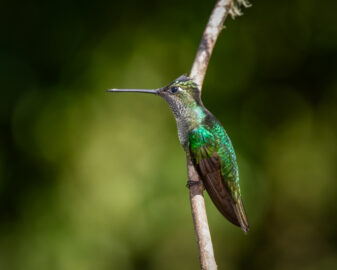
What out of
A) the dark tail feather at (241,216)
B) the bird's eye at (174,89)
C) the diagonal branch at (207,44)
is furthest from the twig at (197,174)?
the dark tail feather at (241,216)

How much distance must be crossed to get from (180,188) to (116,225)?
62 centimetres

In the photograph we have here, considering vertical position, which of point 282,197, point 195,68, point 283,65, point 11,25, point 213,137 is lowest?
point 282,197

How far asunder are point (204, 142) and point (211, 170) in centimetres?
16

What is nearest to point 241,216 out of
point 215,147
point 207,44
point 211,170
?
point 211,170

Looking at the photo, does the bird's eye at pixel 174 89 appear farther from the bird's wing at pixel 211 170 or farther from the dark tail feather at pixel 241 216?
the dark tail feather at pixel 241 216

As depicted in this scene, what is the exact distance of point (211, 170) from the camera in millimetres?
2965

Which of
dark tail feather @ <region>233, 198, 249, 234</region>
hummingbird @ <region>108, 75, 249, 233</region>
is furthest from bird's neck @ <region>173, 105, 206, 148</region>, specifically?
dark tail feather @ <region>233, 198, 249, 234</region>

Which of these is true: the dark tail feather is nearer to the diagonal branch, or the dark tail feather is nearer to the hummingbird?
the hummingbird

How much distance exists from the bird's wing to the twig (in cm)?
7

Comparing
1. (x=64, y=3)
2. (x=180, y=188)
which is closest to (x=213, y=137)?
(x=180, y=188)

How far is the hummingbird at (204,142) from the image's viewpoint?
296 centimetres

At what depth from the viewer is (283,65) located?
4.78m

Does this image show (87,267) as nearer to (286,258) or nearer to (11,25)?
(286,258)

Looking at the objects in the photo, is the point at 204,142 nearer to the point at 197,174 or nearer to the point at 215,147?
the point at 215,147
